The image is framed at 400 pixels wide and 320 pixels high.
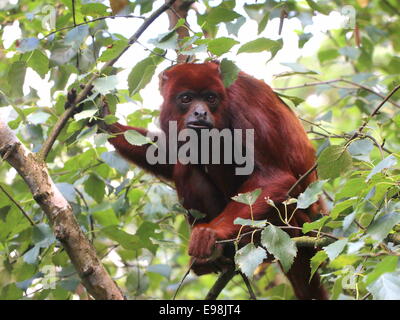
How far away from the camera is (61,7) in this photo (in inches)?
232

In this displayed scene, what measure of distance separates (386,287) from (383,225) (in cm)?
37

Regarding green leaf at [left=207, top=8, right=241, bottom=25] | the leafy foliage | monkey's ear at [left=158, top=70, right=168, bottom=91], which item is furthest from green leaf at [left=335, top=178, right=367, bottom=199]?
monkey's ear at [left=158, top=70, right=168, bottom=91]

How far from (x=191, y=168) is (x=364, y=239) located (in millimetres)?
2677

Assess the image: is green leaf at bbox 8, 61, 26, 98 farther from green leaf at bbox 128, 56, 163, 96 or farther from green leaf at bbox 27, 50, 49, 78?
green leaf at bbox 128, 56, 163, 96

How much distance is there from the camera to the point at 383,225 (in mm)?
2516

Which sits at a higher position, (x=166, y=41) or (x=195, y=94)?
(x=166, y=41)

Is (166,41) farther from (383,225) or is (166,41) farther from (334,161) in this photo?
(383,225)

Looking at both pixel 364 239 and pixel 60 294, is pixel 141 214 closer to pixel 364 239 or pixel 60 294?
pixel 60 294

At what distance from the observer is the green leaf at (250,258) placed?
2.95 m

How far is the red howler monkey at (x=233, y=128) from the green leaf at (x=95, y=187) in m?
0.44

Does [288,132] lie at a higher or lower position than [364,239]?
lower

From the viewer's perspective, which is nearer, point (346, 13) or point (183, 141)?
point (346, 13)

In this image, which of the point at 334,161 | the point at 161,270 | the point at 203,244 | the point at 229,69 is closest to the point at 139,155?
the point at 161,270
